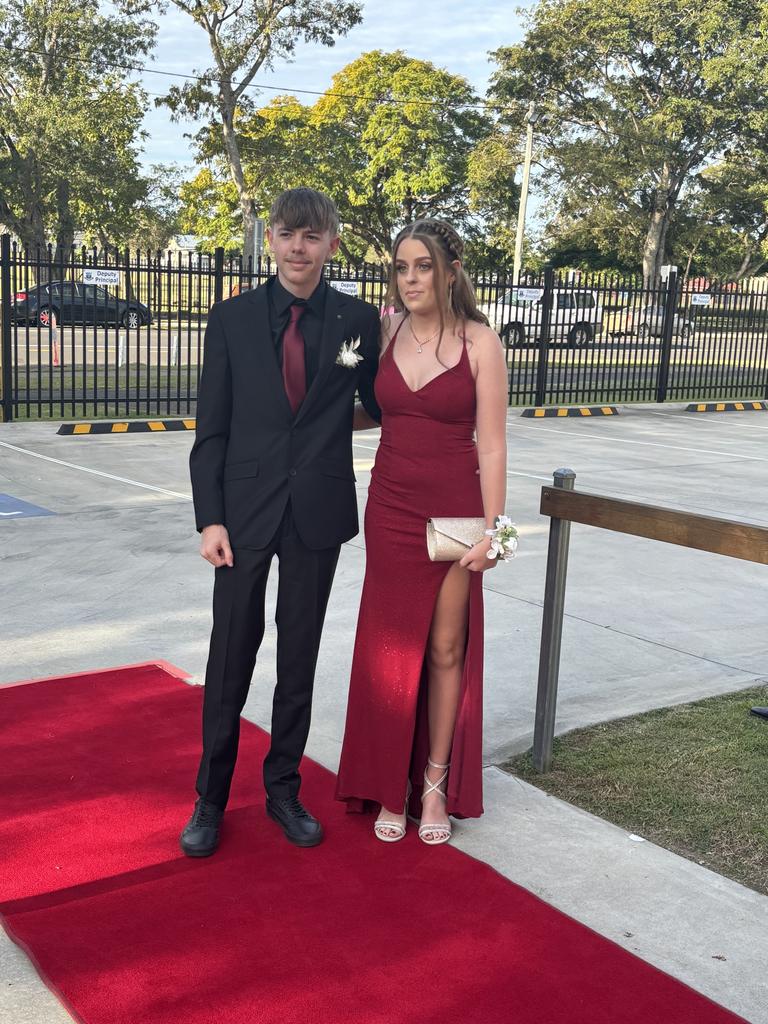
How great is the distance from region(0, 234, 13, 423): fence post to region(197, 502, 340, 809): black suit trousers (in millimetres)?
10913

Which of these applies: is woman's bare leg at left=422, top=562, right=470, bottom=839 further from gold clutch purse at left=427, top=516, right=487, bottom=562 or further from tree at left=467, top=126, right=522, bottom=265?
tree at left=467, top=126, right=522, bottom=265

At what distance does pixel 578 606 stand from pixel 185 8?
33.0 m

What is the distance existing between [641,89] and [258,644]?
44.6m

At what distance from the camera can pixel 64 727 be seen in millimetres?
4254

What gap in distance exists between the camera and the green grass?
11.7 ft

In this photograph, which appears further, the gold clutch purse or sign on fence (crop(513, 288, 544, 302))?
sign on fence (crop(513, 288, 544, 302))

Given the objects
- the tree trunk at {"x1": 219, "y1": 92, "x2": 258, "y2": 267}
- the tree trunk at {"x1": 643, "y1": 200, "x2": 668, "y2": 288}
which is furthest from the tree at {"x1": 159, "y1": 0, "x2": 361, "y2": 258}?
the tree trunk at {"x1": 643, "y1": 200, "x2": 668, "y2": 288}

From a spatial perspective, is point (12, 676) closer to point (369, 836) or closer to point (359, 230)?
point (369, 836)

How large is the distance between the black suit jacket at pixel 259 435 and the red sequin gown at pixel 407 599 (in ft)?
0.60

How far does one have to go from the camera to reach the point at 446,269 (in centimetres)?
326

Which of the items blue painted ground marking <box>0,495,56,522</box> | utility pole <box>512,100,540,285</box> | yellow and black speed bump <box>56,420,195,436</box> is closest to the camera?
blue painted ground marking <box>0,495,56,522</box>

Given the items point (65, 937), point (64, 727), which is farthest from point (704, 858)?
point (64, 727)

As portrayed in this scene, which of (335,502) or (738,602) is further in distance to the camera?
(738,602)

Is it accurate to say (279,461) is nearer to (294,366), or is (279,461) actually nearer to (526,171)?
(294,366)
